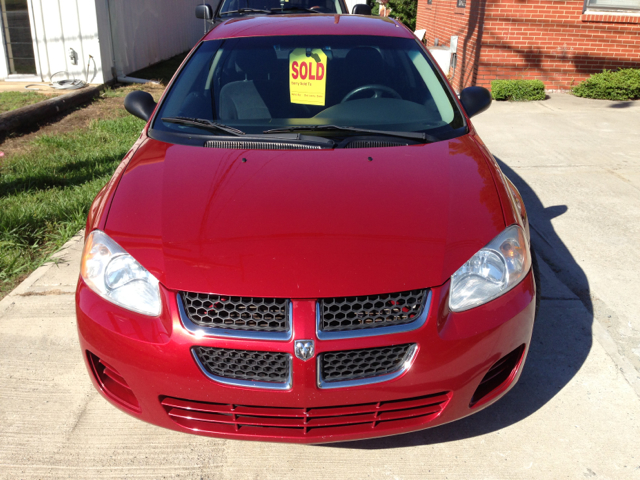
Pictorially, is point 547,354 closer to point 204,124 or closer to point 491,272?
point 491,272

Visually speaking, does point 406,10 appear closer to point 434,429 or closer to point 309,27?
point 309,27

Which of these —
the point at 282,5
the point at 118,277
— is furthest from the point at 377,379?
the point at 282,5

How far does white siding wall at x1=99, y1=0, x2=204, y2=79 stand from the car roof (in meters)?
6.97

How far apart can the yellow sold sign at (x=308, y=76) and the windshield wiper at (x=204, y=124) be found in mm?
449

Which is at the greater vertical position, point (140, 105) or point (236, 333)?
point (140, 105)

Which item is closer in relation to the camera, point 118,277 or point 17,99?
point 118,277

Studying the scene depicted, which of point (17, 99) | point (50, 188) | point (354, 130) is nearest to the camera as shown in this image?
point (354, 130)

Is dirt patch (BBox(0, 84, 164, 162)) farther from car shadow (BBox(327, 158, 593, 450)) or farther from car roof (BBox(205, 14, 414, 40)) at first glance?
car shadow (BBox(327, 158, 593, 450))

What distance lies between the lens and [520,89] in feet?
30.2

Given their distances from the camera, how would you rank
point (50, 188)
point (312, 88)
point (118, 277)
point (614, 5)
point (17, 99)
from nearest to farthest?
point (118, 277) → point (312, 88) → point (50, 188) → point (17, 99) → point (614, 5)

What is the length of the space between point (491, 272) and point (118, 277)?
4.57 ft

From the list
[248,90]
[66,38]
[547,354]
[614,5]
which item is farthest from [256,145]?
[614,5]

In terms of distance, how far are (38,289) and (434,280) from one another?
8.84 feet

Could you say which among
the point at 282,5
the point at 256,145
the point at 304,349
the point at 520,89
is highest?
the point at 282,5
